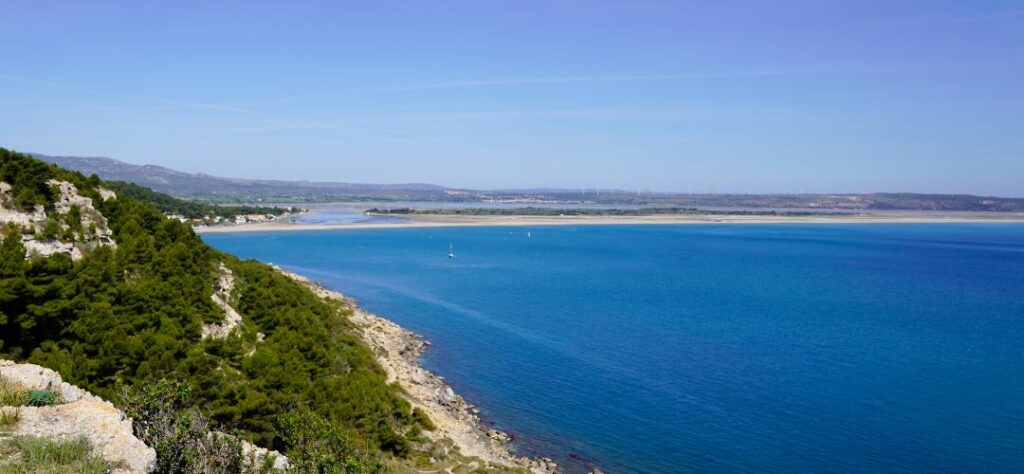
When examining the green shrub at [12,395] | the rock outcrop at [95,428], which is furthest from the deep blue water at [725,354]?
the green shrub at [12,395]

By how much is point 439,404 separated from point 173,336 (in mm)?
10519

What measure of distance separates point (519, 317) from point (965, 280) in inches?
1937

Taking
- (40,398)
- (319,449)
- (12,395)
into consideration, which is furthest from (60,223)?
(319,449)

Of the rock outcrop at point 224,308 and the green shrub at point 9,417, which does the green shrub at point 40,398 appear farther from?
the rock outcrop at point 224,308

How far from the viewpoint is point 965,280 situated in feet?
212

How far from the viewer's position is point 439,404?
24.6 m

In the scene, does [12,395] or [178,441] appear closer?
[178,441]

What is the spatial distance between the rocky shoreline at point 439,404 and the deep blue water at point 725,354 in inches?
35.5

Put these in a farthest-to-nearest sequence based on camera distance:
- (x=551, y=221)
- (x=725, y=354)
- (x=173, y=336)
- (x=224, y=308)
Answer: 1. (x=551, y=221)
2. (x=725, y=354)
3. (x=224, y=308)
4. (x=173, y=336)

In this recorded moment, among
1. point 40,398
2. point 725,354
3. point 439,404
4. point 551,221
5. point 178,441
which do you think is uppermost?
point 40,398

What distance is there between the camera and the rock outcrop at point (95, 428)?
28.0 ft

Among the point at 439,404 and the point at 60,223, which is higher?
the point at 60,223

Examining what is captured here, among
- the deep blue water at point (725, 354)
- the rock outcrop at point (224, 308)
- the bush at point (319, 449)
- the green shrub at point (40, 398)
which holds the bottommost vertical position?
the deep blue water at point (725, 354)

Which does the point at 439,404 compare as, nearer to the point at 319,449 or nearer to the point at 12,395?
the point at 319,449
